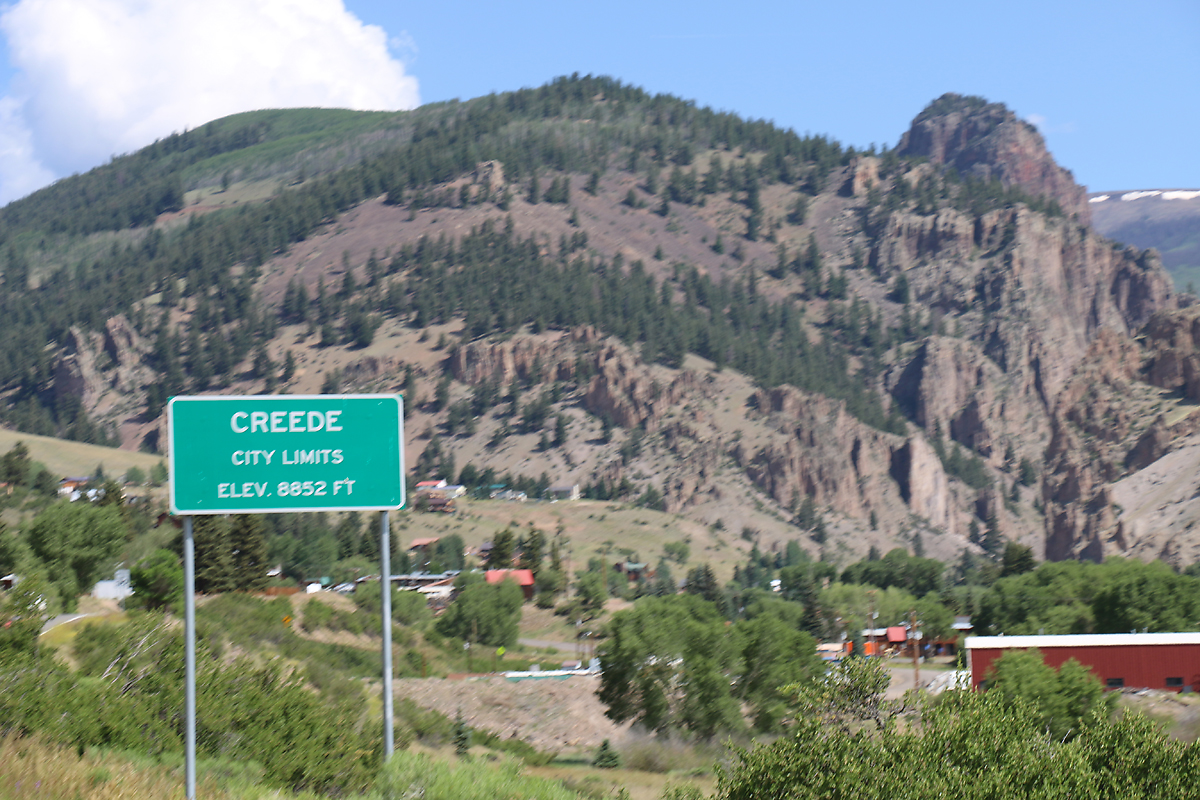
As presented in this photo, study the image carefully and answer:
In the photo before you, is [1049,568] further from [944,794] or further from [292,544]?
[944,794]

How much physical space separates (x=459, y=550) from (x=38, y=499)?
197 feet

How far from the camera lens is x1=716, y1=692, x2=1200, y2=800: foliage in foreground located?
650 inches

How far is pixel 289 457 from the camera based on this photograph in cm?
1814

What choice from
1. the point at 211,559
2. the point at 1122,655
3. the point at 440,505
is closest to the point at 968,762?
the point at 1122,655

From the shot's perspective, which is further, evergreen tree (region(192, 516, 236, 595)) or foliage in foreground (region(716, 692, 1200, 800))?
evergreen tree (region(192, 516, 236, 595))

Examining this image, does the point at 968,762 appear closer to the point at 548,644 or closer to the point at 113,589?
the point at 113,589

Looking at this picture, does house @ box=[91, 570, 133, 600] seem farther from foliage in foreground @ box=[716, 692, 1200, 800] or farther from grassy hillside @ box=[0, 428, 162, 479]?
grassy hillside @ box=[0, 428, 162, 479]

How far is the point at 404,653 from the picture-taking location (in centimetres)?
9056

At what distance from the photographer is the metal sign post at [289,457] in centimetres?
1778

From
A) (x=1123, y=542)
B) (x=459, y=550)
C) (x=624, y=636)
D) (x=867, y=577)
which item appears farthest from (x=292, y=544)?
(x=1123, y=542)

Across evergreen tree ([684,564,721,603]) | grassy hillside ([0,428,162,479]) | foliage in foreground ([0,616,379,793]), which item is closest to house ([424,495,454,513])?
grassy hillside ([0,428,162,479])

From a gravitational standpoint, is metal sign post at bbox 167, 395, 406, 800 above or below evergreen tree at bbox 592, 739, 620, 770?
above

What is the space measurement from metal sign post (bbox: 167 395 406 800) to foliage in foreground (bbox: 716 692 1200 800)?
244 inches

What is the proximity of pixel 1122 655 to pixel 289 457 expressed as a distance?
69.8 m
